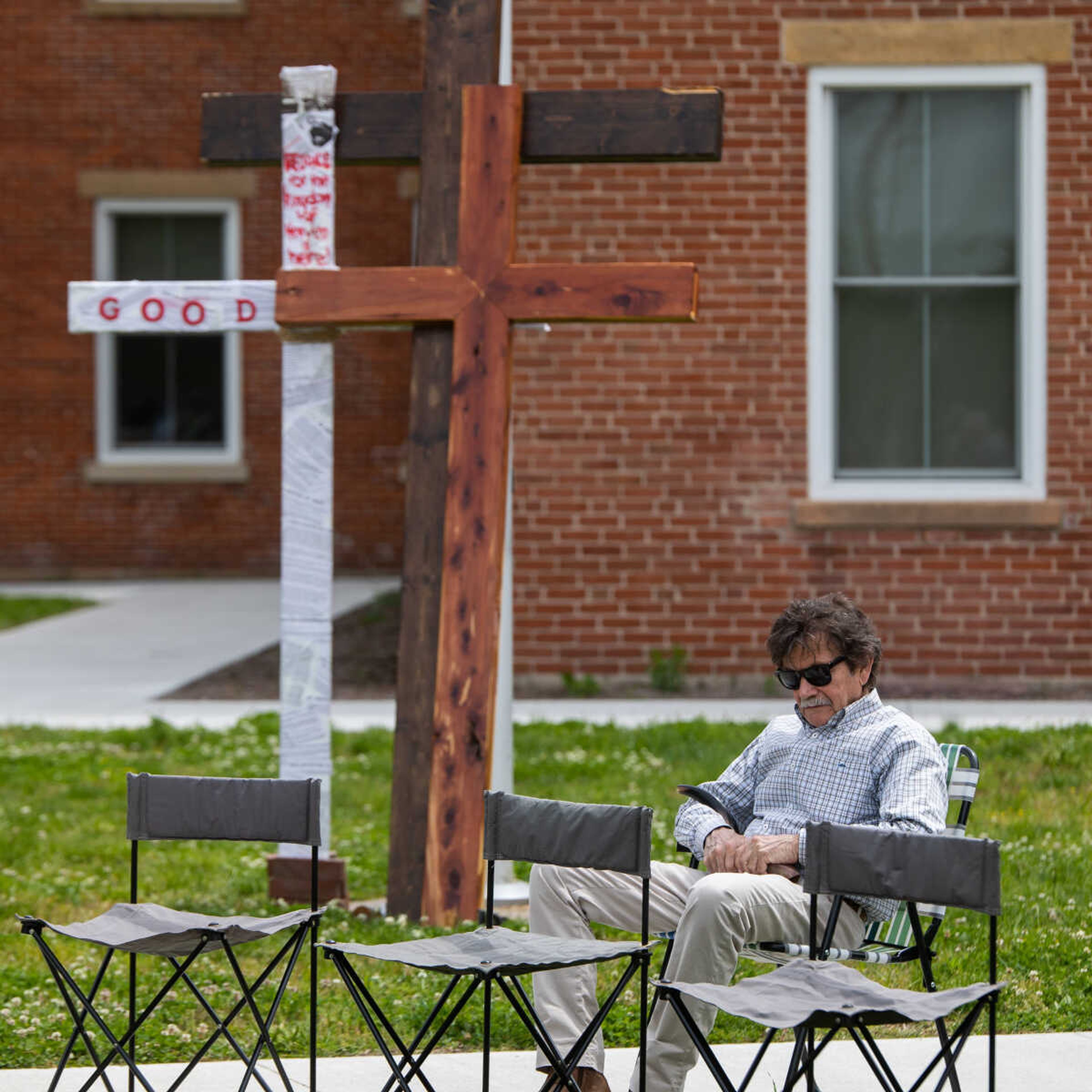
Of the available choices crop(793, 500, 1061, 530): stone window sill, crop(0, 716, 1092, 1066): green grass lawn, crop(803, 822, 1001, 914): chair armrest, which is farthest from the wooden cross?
crop(793, 500, 1061, 530): stone window sill

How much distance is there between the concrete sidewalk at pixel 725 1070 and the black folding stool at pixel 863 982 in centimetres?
75

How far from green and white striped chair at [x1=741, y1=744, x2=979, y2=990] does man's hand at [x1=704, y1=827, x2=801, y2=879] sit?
168 mm

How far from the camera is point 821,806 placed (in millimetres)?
4230

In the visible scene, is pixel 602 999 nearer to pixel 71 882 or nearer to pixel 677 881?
pixel 677 881

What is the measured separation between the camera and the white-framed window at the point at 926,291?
1038 cm

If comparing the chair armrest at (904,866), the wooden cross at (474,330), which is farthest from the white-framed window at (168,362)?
the chair armrest at (904,866)

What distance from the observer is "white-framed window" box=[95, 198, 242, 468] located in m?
18.1

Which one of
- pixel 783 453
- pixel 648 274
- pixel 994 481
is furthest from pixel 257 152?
pixel 994 481

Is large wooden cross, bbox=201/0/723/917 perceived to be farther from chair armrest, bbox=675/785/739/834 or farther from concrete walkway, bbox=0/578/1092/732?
concrete walkway, bbox=0/578/1092/732

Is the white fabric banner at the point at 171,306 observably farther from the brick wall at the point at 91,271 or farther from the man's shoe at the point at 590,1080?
the brick wall at the point at 91,271

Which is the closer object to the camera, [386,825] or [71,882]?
[71,882]

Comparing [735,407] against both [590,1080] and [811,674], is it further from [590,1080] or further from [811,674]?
[590,1080]

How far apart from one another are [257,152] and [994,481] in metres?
5.78

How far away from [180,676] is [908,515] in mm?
4723
